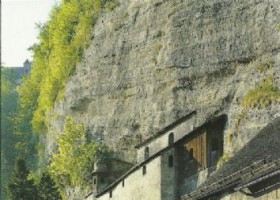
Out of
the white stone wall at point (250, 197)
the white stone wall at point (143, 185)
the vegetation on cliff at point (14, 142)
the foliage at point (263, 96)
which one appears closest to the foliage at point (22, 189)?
the white stone wall at point (143, 185)

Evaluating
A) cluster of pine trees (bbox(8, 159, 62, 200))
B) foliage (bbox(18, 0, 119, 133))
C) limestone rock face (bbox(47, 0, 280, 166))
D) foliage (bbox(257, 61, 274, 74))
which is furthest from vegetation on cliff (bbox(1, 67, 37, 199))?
foliage (bbox(257, 61, 274, 74))

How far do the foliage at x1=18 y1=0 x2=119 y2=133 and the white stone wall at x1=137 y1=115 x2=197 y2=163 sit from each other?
17073 mm

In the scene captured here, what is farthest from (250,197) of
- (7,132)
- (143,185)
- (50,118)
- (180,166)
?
(7,132)

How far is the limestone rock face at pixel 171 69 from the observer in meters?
37.7

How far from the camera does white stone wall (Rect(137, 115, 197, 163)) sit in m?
41.3

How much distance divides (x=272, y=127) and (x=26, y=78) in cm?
5546

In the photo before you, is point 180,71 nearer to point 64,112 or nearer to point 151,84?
point 151,84

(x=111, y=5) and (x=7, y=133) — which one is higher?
(x=111, y=5)

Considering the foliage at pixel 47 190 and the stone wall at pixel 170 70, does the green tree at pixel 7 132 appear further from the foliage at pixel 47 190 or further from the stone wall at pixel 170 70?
the foliage at pixel 47 190

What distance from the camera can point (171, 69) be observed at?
47375 millimetres

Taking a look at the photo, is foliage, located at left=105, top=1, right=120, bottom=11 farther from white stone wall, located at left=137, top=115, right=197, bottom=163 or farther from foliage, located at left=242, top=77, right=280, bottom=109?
foliage, located at left=242, top=77, right=280, bottom=109

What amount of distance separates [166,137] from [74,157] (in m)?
13.1

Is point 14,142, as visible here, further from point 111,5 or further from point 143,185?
point 143,185

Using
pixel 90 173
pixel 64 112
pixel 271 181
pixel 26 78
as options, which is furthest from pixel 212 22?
pixel 26 78
